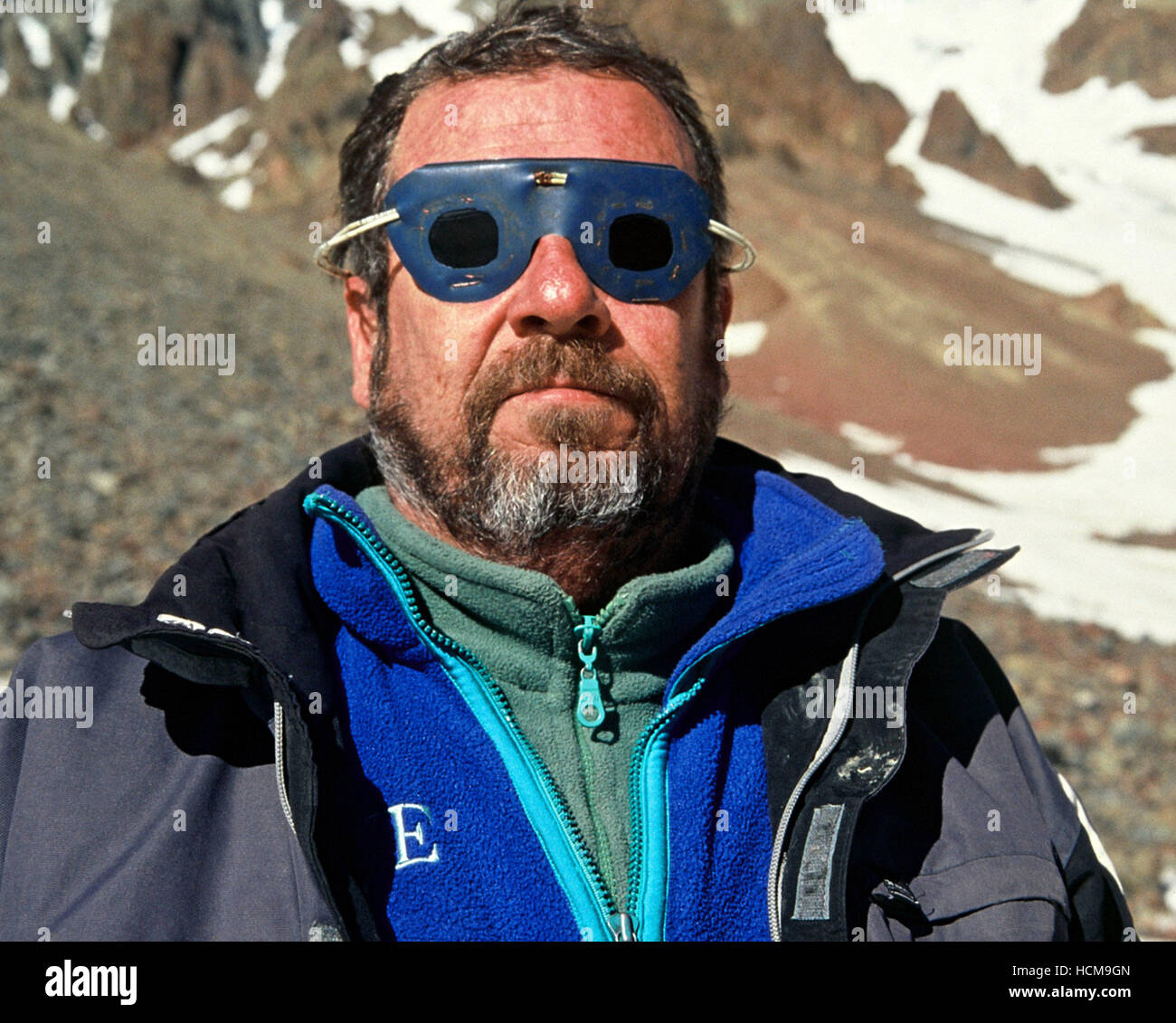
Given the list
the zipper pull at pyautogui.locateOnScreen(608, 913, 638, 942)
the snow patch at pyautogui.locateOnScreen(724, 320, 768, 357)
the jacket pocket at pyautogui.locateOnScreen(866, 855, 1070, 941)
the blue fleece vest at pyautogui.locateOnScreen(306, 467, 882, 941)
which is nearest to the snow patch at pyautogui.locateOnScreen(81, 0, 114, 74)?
the snow patch at pyautogui.locateOnScreen(724, 320, 768, 357)

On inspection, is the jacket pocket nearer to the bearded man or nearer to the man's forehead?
the bearded man

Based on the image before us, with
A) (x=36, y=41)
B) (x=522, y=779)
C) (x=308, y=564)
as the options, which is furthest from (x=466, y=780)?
(x=36, y=41)

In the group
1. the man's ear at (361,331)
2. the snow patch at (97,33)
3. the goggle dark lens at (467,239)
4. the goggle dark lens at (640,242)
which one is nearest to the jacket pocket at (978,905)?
the goggle dark lens at (640,242)

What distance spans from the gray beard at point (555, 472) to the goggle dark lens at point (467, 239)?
0.29 metres

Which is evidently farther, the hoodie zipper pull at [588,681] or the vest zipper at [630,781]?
the hoodie zipper pull at [588,681]

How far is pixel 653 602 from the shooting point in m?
2.79

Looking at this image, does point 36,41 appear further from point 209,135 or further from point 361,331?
point 361,331

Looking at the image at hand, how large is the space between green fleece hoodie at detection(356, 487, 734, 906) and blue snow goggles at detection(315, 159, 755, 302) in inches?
27.1

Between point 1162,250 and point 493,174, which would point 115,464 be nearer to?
point 493,174

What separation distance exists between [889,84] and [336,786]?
89889 millimetres

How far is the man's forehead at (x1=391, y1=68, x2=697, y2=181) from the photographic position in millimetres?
3049

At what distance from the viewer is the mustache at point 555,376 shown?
113 inches

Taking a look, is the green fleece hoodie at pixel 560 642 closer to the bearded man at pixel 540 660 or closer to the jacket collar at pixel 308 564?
the bearded man at pixel 540 660

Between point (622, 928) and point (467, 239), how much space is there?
1.70m
